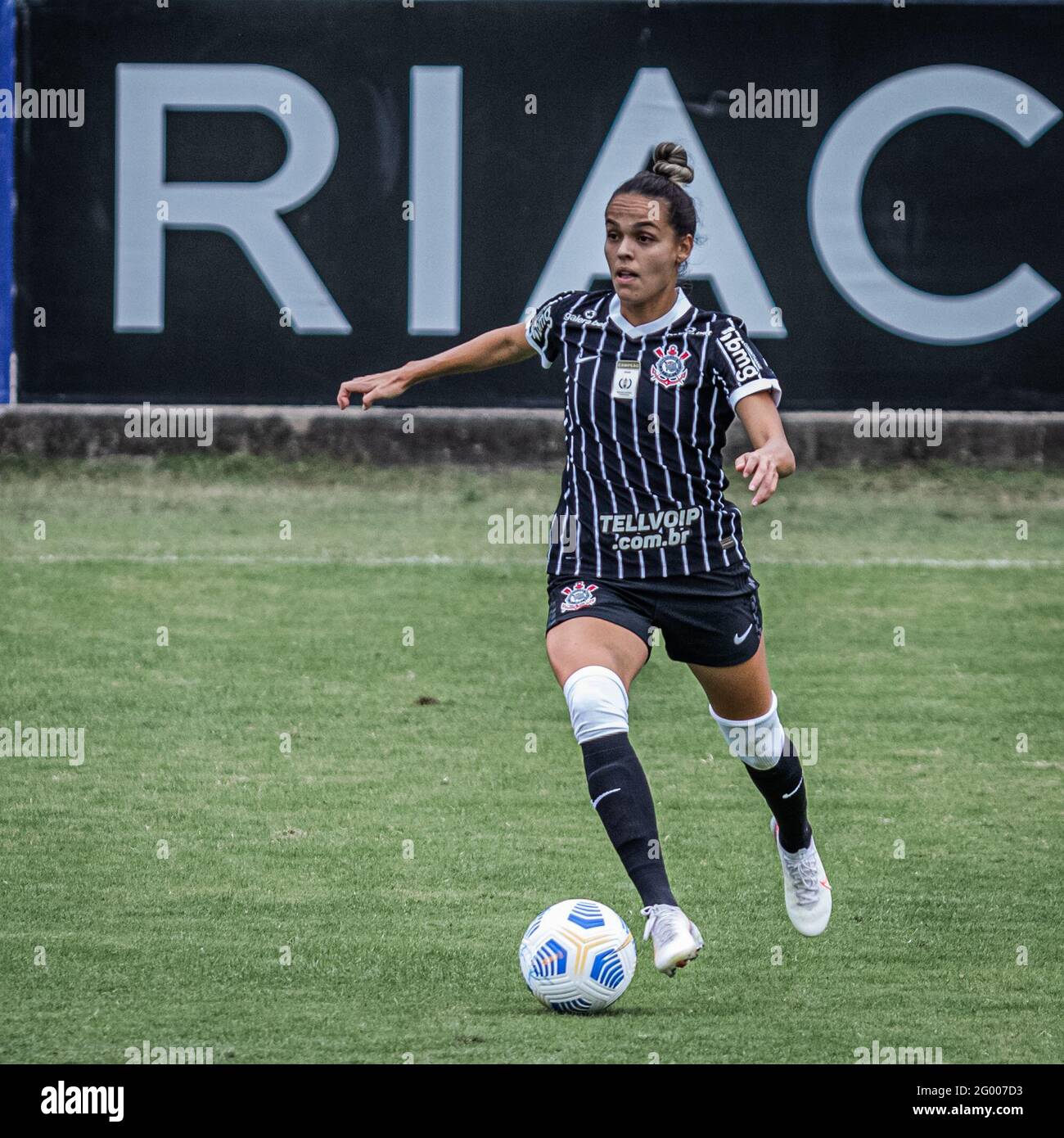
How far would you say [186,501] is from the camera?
13180 millimetres

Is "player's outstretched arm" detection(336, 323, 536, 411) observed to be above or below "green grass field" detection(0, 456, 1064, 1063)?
above

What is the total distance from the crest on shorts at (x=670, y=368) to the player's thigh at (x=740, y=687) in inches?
31.0

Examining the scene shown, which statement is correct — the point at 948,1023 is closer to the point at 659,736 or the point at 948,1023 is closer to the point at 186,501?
the point at 659,736

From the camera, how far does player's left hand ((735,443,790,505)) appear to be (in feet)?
14.7

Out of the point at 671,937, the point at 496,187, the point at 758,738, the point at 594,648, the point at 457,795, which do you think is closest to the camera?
the point at 671,937

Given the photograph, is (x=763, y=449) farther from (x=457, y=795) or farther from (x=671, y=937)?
(x=457, y=795)

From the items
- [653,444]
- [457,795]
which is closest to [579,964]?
[653,444]

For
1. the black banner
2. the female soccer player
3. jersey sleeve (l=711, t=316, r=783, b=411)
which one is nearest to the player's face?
the female soccer player

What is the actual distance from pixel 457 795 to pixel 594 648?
2246mm

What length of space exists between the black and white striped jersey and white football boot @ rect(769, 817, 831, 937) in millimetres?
960

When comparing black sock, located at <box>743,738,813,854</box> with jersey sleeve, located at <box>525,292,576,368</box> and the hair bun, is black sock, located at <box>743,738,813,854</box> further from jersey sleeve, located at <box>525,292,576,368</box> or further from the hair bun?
the hair bun

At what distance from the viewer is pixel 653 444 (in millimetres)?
5078

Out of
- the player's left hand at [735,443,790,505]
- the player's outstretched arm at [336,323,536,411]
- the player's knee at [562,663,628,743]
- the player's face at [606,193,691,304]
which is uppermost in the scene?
the player's face at [606,193,691,304]

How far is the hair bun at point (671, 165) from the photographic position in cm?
522
